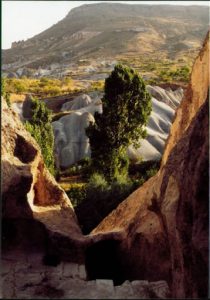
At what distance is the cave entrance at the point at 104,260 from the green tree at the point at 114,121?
46.1 ft

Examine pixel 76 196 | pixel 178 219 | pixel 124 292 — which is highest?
pixel 178 219

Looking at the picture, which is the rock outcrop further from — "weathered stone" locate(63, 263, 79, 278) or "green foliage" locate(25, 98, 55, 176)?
"green foliage" locate(25, 98, 55, 176)

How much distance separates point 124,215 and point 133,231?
215 centimetres

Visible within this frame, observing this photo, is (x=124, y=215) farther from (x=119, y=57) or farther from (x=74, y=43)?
(x=74, y=43)

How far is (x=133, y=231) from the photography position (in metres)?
17.2

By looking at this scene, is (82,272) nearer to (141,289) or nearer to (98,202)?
(141,289)

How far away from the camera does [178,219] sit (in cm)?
1339

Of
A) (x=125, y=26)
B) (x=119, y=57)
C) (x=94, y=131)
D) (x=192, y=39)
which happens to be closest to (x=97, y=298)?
(x=94, y=131)

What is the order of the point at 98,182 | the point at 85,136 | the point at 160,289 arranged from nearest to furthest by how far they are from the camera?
the point at 160,289 → the point at 98,182 → the point at 85,136

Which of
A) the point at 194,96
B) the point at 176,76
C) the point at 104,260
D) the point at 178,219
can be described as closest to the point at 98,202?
the point at 104,260

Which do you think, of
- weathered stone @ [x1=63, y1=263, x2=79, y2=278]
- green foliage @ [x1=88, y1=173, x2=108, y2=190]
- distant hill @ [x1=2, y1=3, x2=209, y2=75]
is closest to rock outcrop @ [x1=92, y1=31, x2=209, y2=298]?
weathered stone @ [x1=63, y1=263, x2=79, y2=278]

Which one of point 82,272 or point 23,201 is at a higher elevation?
point 23,201

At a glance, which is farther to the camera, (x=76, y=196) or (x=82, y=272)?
(x=76, y=196)

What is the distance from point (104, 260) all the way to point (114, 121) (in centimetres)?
1527
